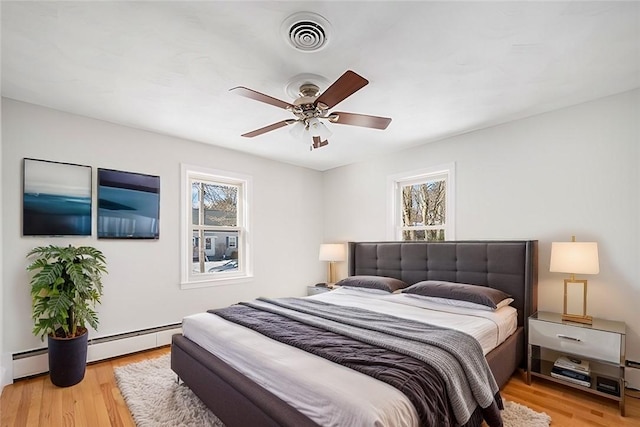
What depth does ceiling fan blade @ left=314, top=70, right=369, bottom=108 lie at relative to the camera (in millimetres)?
1791

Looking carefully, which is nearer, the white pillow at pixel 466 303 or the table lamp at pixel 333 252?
the white pillow at pixel 466 303

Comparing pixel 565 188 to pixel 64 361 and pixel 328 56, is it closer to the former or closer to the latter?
pixel 328 56

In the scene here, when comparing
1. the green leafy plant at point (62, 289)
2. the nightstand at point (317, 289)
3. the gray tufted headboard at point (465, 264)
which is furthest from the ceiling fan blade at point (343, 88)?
the nightstand at point (317, 289)

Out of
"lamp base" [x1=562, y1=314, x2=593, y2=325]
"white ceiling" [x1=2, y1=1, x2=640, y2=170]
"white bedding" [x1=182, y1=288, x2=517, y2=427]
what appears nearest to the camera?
"white bedding" [x1=182, y1=288, x2=517, y2=427]

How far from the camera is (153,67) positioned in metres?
2.27

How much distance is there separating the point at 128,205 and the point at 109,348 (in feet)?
5.00

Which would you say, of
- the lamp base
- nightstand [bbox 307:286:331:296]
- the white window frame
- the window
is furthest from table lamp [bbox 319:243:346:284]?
the lamp base

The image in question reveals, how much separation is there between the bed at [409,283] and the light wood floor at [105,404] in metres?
0.28

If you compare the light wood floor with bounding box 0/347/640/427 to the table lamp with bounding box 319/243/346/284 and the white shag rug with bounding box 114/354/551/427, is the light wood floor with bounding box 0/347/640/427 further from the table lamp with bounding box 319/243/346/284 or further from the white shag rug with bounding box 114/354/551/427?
the table lamp with bounding box 319/243/346/284

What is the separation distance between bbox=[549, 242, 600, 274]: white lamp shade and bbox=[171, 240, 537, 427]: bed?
29 cm

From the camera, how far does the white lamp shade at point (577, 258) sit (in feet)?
8.32

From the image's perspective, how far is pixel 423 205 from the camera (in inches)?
165

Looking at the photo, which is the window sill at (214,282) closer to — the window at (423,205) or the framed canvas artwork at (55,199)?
the framed canvas artwork at (55,199)

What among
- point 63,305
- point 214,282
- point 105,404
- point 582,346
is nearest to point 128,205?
point 63,305
